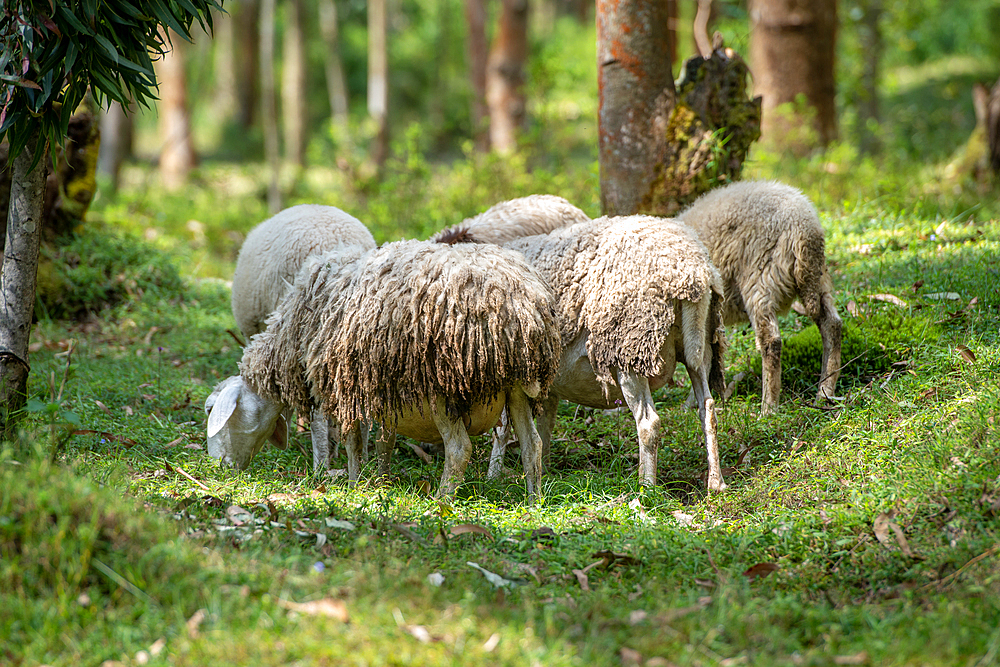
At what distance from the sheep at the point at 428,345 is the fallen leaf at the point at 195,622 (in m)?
1.64

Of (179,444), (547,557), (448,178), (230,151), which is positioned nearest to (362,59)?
(230,151)

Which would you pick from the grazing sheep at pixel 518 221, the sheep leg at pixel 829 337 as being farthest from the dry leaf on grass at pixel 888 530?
the grazing sheep at pixel 518 221

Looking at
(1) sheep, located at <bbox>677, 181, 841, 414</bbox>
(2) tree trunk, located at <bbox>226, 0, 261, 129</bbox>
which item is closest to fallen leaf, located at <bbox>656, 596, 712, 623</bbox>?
(1) sheep, located at <bbox>677, 181, 841, 414</bbox>

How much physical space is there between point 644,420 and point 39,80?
3.57 m

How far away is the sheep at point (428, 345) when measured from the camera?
13.1 feet

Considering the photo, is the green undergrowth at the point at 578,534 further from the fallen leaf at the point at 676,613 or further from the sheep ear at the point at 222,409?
the sheep ear at the point at 222,409

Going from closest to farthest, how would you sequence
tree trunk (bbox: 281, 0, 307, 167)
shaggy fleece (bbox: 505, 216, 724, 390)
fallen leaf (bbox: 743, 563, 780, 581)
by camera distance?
fallen leaf (bbox: 743, 563, 780, 581) < shaggy fleece (bbox: 505, 216, 724, 390) < tree trunk (bbox: 281, 0, 307, 167)

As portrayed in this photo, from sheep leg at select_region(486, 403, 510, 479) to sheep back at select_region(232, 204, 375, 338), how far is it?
1.56 m

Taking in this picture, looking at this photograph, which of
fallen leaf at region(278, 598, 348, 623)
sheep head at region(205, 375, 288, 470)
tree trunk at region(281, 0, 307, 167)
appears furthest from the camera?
tree trunk at region(281, 0, 307, 167)

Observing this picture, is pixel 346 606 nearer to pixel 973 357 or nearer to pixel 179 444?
pixel 179 444

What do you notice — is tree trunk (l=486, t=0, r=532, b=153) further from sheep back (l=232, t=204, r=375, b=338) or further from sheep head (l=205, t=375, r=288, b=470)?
sheep head (l=205, t=375, r=288, b=470)

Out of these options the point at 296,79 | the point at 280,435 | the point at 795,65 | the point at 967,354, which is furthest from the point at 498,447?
the point at 296,79

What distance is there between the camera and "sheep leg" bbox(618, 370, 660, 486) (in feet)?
14.8

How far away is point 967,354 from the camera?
462 cm
